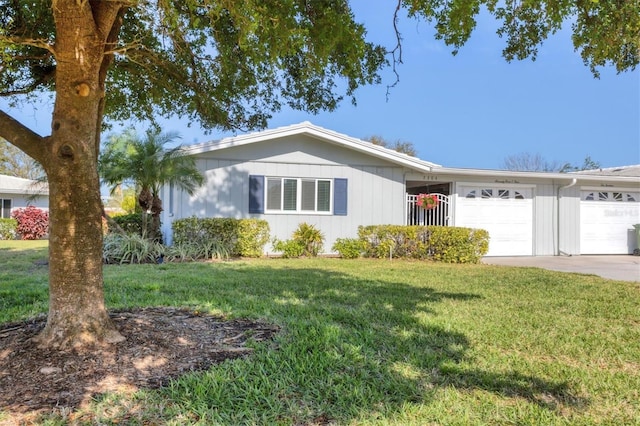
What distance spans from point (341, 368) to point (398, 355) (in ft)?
1.99

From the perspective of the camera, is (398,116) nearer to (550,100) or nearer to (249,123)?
(550,100)

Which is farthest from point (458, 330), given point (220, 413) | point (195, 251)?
point (195, 251)

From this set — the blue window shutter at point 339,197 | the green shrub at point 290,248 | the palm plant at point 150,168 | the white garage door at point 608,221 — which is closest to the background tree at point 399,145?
the white garage door at point 608,221

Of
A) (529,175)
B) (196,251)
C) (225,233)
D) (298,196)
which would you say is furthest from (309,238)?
(529,175)

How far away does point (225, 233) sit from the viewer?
456 inches

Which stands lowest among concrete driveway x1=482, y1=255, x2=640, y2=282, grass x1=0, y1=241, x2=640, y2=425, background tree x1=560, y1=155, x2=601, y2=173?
concrete driveway x1=482, y1=255, x2=640, y2=282

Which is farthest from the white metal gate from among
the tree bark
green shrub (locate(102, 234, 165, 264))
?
the tree bark

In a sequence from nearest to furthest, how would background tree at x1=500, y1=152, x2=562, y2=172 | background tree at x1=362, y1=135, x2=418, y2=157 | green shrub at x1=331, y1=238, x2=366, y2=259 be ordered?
green shrub at x1=331, y1=238, x2=366, y2=259 → background tree at x1=362, y1=135, x2=418, y2=157 → background tree at x1=500, y1=152, x2=562, y2=172

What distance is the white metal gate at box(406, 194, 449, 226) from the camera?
46.3 ft

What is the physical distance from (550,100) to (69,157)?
112ft

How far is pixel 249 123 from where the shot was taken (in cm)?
712

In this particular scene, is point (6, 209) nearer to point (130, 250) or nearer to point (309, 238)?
point (130, 250)

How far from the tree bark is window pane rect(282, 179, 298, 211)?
944cm

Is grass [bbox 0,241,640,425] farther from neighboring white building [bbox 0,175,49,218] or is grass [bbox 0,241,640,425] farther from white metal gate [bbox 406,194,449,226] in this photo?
neighboring white building [bbox 0,175,49,218]
